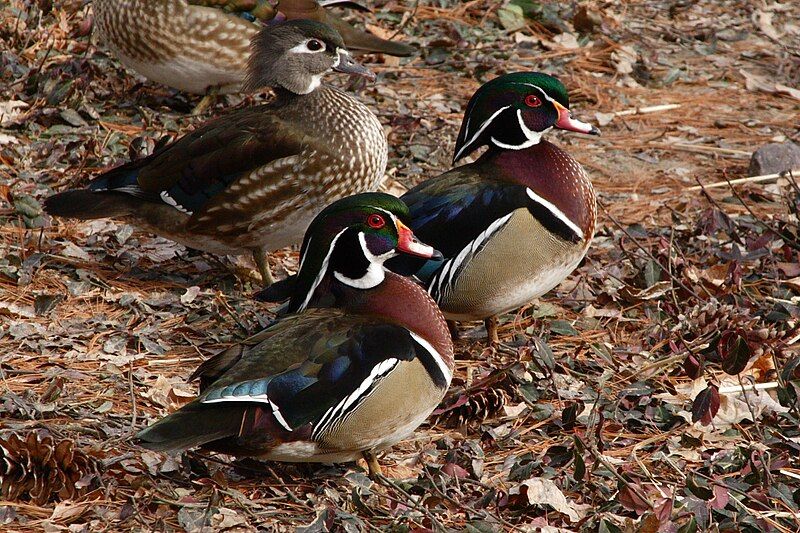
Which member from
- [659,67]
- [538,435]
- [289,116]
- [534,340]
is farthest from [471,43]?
[538,435]

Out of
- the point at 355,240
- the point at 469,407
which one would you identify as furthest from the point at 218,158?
the point at 469,407

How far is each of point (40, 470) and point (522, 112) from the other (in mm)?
2131

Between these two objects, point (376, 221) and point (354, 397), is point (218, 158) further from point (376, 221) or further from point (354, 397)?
point (354, 397)

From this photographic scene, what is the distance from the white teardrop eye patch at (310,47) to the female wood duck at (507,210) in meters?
0.76

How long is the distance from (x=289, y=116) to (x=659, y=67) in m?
3.06

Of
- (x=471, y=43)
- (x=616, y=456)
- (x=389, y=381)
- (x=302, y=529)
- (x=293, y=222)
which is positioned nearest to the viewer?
(x=302, y=529)

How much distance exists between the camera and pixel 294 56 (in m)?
4.62

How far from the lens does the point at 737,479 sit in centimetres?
342

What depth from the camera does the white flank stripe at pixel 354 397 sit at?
10.3 ft

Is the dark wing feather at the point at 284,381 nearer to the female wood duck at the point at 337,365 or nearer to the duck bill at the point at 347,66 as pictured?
the female wood duck at the point at 337,365

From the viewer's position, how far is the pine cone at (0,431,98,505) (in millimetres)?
3062

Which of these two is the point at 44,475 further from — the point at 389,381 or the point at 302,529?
the point at 389,381

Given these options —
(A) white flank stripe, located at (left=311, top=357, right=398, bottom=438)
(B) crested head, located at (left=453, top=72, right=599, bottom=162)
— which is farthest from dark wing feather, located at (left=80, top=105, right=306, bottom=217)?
(A) white flank stripe, located at (left=311, top=357, right=398, bottom=438)

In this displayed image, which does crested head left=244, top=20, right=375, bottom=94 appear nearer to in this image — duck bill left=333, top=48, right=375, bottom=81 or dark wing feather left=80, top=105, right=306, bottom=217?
duck bill left=333, top=48, right=375, bottom=81
